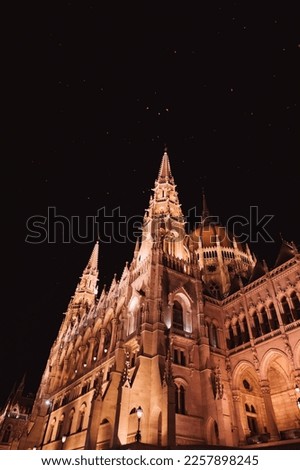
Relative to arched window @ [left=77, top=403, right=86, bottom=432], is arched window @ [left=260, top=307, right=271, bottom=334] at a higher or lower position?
higher

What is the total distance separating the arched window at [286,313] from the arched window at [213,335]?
24.2 feet

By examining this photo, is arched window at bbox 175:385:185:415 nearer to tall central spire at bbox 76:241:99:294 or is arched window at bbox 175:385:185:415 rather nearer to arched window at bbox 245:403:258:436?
arched window at bbox 245:403:258:436

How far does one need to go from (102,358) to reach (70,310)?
26.1 metres

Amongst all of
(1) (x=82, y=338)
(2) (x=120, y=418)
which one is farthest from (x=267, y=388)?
(1) (x=82, y=338)

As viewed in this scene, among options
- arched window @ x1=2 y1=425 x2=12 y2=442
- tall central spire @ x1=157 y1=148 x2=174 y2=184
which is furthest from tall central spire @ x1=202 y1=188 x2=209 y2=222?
arched window @ x1=2 y1=425 x2=12 y2=442

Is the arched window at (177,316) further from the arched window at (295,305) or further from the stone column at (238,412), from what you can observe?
the arched window at (295,305)

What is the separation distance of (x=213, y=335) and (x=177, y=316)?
410 centimetres

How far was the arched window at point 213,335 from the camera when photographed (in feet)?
99.1

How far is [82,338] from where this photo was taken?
41.4m

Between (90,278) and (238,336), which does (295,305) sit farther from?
(90,278)

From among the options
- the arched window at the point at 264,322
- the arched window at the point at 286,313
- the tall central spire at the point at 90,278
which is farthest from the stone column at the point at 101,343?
the tall central spire at the point at 90,278

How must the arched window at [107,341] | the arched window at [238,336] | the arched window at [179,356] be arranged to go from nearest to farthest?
the arched window at [179,356] → the arched window at [238,336] → the arched window at [107,341]

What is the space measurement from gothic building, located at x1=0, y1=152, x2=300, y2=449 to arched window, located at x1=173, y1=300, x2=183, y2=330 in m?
0.11

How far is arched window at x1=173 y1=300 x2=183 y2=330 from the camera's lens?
29.8 m
